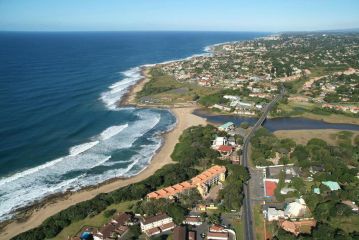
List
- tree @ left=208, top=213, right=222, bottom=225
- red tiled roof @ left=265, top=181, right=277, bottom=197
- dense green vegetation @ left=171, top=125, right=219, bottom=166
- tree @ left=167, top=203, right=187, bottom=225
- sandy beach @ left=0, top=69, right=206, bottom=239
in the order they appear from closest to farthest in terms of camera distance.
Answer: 1. tree @ left=167, top=203, right=187, bottom=225
2. tree @ left=208, top=213, right=222, bottom=225
3. sandy beach @ left=0, top=69, right=206, bottom=239
4. red tiled roof @ left=265, top=181, right=277, bottom=197
5. dense green vegetation @ left=171, top=125, right=219, bottom=166

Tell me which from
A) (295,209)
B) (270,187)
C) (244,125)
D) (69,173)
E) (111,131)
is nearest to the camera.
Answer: (295,209)

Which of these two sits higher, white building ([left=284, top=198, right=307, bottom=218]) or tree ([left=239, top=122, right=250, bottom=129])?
tree ([left=239, top=122, right=250, bottom=129])

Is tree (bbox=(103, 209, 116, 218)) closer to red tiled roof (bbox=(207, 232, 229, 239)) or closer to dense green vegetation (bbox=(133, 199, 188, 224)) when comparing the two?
dense green vegetation (bbox=(133, 199, 188, 224))

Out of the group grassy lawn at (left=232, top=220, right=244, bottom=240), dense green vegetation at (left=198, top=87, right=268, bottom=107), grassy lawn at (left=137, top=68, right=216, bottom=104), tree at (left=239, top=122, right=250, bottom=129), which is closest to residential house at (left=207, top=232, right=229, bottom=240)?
grassy lawn at (left=232, top=220, right=244, bottom=240)

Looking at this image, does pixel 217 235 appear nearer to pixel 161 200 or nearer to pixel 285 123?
pixel 161 200

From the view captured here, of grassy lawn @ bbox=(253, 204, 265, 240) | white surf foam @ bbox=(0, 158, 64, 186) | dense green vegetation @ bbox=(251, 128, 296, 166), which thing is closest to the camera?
grassy lawn @ bbox=(253, 204, 265, 240)

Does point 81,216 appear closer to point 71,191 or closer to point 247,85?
point 71,191

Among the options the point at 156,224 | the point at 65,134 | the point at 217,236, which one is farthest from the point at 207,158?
the point at 65,134

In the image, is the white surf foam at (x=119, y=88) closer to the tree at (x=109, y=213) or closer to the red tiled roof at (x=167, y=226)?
the tree at (x=109, y=213)

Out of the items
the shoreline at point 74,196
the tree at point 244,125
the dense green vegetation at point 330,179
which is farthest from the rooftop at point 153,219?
the tree at point 244,125
